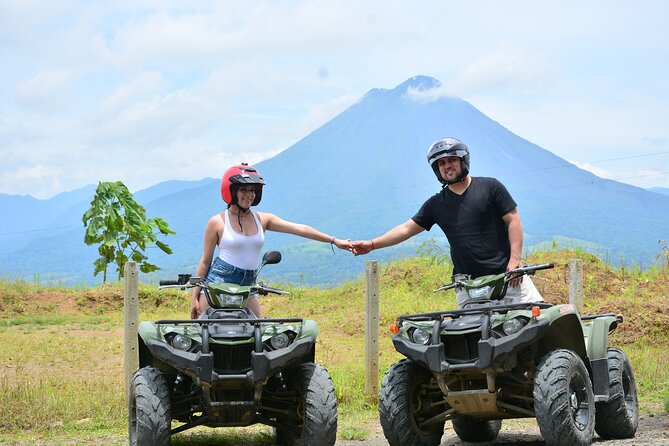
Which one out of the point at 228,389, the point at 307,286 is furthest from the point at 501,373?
the point at 307,286

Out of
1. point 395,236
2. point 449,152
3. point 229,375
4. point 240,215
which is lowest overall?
point 229,375

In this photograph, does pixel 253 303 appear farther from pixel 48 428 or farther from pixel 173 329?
pixel 48 428

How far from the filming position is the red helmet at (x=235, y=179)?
7734mm

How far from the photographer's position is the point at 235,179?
773 centimetres

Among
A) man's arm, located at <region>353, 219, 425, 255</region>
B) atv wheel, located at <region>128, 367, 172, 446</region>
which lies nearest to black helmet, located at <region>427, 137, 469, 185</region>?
man's arm, located at <region>353, 219, 425, 255</region>

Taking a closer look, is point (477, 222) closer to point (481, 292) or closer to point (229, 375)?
point (481, 292)

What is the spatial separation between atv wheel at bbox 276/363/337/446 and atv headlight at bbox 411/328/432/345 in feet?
2.31

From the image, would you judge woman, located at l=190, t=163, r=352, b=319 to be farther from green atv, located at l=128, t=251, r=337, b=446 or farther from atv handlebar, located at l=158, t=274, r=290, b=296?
green atv, located at l=128, t=251, r=337, b=446

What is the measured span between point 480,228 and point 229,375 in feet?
7.44

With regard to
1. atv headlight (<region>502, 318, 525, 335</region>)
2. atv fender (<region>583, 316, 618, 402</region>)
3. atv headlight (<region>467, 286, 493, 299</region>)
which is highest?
atv headlight (<region>467, 286, 493, 299</region>)

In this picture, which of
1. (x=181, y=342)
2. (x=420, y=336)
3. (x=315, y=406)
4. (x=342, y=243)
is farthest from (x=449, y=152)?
(x=181, y=342)

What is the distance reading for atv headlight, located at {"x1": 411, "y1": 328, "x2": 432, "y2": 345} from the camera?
7.07 meters

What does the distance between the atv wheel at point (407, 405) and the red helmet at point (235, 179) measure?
186cm

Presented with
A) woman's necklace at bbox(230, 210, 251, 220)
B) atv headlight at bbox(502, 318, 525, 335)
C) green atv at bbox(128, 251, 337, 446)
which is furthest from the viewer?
woman's necklace at bbox(230, 210, 251, 220)
